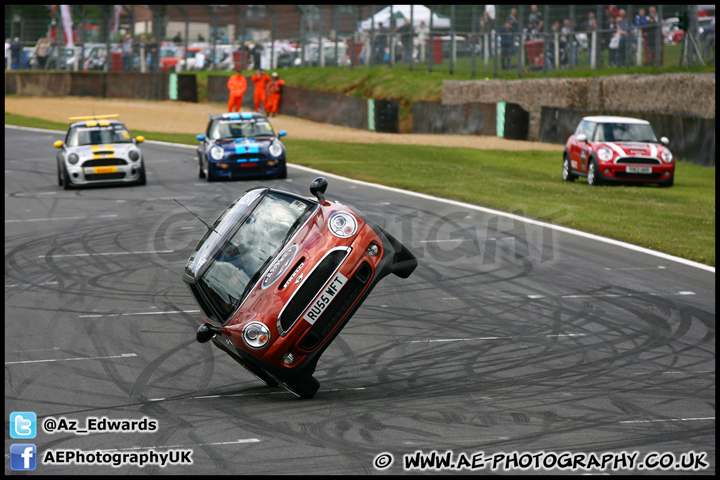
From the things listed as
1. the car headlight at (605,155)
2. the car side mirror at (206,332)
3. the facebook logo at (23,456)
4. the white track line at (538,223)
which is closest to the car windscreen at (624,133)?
the car headlight at (605,155)

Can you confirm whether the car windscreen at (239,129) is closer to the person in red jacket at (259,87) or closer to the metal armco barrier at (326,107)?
the metal armco barrier at (326,107)

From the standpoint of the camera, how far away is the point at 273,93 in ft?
126

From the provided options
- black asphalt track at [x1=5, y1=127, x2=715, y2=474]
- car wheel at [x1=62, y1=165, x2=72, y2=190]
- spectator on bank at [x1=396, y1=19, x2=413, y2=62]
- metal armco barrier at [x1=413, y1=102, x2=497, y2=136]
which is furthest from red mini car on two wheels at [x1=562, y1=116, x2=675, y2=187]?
spectator on bank at [x1=396, y1=19, x2=413, y2=62]

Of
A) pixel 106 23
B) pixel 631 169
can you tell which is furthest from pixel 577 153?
pixel 106 23

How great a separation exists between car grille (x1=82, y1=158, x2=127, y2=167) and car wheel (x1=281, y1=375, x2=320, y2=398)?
13649 mm

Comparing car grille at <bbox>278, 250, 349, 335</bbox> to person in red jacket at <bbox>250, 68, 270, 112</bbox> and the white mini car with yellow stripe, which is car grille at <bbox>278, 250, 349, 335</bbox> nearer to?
the white mini car with yellow stripe

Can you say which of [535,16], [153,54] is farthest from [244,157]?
[153,54]

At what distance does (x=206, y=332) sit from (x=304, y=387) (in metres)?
0.84

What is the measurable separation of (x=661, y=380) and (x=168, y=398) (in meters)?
3.82

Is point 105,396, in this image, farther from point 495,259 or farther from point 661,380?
point 495,259

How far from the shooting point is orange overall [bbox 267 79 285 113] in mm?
38250

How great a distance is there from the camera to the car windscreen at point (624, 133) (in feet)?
62.8

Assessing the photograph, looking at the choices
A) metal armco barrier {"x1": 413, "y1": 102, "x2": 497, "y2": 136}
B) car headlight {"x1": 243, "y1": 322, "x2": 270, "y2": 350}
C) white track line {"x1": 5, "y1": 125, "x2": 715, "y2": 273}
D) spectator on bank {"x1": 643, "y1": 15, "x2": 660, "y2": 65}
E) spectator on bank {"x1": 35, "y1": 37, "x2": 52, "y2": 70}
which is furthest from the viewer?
spectator on bank {"x1": 35, "y1": 37, "x2": 52, "y2": 70}

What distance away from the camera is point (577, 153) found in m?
19.7
